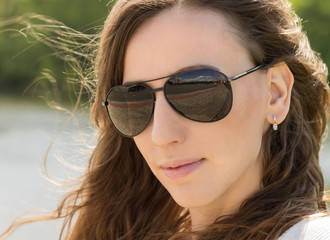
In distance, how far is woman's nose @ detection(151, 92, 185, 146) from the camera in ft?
6.75

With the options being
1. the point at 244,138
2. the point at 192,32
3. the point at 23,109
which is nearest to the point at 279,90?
the point at 244,138

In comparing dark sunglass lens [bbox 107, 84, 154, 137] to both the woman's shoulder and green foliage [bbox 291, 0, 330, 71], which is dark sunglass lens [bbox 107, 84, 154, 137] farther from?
green foliage [bbox 291, 0, 330, 71]

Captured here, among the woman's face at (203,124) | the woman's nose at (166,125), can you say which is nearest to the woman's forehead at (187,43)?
the woman's face at (203,124)

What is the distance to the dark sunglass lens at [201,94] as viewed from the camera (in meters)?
2.02

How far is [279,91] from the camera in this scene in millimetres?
2168

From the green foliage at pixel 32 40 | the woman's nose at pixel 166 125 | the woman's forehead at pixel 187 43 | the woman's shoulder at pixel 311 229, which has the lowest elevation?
the woman's shoulder at pixel 311 229

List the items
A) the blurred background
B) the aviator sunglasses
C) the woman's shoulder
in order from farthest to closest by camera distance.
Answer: the blurred background
the aviator sunglasses
the woman's shoulder

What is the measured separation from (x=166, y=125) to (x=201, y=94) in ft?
0.59

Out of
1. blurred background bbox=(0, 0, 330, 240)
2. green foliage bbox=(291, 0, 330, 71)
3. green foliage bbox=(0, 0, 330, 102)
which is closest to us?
blurred background bbox=(0, 0, 330, 240)

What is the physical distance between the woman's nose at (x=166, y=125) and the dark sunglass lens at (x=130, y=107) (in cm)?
5

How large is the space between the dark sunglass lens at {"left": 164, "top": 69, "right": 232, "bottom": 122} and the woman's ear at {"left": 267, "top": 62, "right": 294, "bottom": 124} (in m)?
0.21

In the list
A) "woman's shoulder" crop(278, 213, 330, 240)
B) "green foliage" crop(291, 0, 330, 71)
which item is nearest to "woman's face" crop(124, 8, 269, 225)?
"woman's shoulder" crop(278, 213, 330, 240)

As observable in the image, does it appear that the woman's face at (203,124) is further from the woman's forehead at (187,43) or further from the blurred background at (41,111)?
the blurred background at (41,111)

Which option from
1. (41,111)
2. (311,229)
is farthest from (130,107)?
(41,111)
